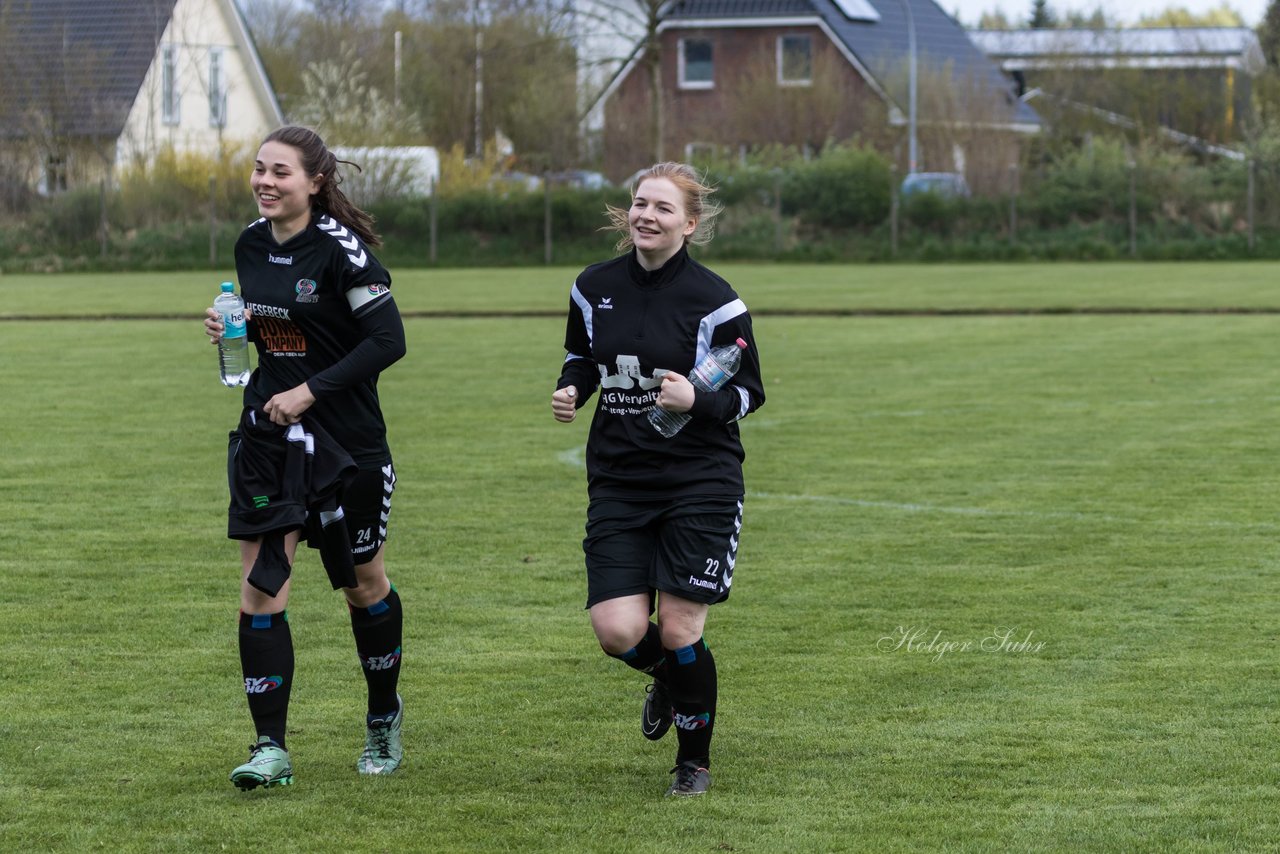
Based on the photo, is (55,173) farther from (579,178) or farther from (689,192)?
(689,192)

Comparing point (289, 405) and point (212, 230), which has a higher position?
point (212, 230)

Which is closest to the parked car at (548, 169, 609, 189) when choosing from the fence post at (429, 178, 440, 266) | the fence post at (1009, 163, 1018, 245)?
the fence post at (429, 178, 440, 266)

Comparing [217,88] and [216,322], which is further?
[217,88]

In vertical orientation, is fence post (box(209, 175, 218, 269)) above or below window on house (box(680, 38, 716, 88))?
below

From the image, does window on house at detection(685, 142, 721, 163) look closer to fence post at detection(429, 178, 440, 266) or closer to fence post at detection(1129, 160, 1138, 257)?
fence post at detection(429, 178, 440, 266)

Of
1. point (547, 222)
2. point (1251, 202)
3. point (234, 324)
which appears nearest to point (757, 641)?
point (234, 324)

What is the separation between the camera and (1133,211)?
4328cm

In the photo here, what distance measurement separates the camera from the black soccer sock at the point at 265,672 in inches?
220

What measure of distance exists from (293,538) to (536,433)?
8859mm

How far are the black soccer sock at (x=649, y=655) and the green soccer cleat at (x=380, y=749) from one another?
740 mm

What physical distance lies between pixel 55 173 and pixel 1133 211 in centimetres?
2683

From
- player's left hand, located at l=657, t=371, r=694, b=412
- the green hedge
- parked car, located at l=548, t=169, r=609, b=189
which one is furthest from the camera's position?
parked car, located at l=548, t=169, r=609, b=189

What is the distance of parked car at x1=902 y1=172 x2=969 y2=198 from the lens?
44884mm

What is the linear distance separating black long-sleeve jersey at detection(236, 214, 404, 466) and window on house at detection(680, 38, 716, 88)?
58926 mm
